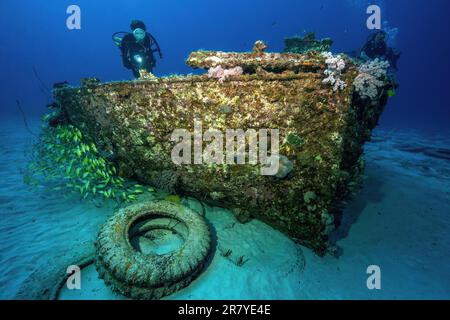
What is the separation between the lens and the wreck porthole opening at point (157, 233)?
13.2 ft

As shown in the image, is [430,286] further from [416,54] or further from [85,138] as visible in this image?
[416,54]

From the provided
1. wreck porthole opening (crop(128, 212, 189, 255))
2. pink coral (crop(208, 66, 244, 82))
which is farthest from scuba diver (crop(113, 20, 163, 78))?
wreck porthole opening (crop(128, 212, 189, 255))

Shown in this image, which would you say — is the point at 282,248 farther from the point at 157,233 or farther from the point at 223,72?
the point at 223,72

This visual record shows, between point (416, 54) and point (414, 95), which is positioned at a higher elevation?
point (416, 54)

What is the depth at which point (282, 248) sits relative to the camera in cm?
402

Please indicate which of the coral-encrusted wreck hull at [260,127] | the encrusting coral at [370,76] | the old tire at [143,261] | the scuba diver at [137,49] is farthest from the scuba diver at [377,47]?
the old tire at [143,261]

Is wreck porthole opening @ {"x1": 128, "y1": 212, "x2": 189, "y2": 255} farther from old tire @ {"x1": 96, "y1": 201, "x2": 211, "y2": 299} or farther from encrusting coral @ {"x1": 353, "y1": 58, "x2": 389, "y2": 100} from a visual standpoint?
encrusting coral @ {"x1": 353, "y1": 58, "x2": 389, "y2": 100}

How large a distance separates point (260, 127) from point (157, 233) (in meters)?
2.50

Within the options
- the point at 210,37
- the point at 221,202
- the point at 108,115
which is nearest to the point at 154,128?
the point at 108,115

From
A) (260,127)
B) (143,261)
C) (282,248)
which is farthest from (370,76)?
(143,261)

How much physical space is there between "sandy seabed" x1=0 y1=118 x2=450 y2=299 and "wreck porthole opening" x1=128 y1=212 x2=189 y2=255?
0.62 metres

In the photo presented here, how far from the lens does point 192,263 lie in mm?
3396

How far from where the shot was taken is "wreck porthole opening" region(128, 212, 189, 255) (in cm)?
403
